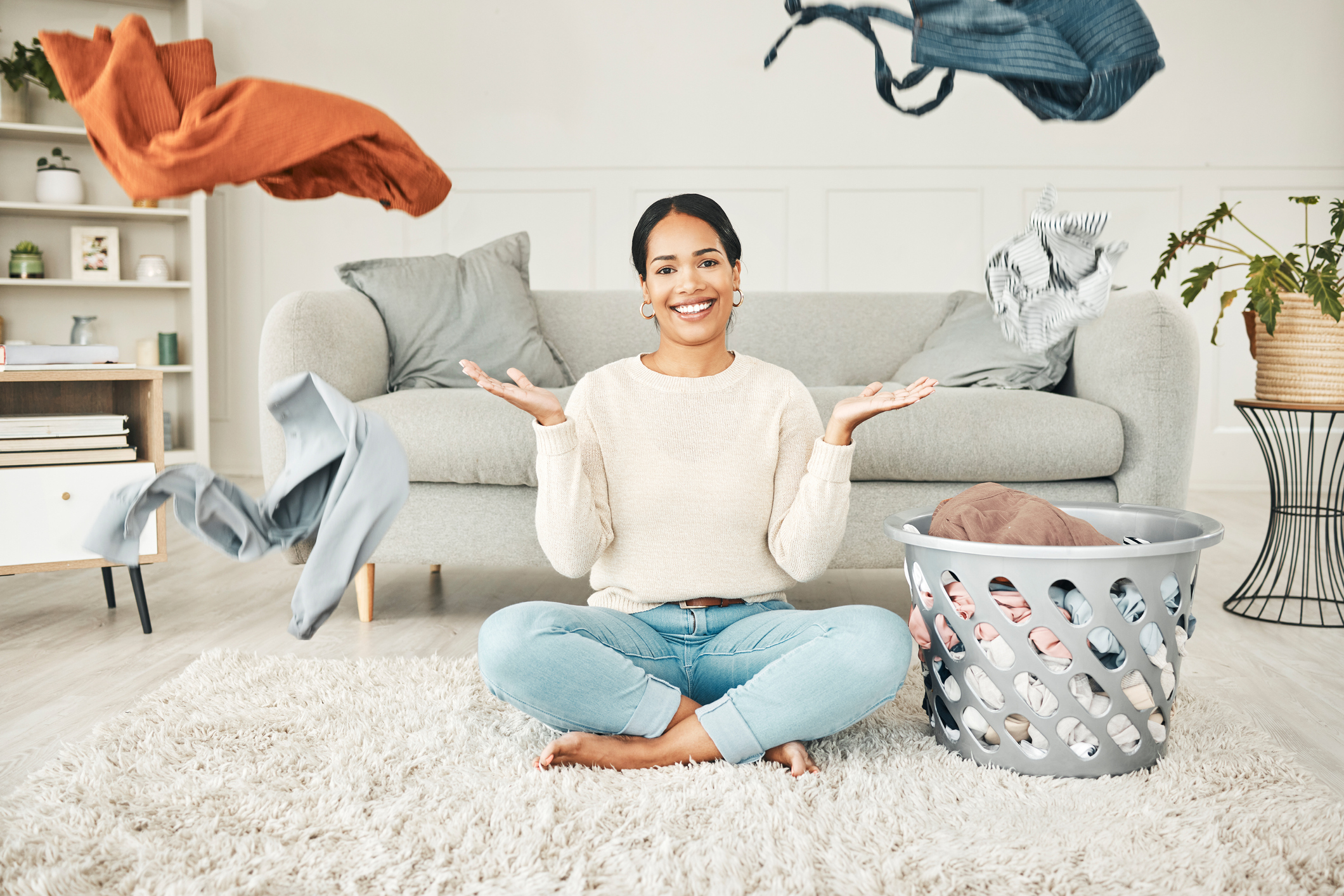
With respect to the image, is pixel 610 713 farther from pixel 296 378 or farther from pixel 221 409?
pixel 221 409

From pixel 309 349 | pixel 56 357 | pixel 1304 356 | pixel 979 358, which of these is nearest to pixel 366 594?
pixel 309 349

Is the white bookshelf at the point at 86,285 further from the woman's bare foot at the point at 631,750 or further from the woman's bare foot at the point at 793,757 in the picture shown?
the woman's bare foot at the point at 793,757

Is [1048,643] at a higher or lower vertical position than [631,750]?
higher

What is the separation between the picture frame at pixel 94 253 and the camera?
4.01 meters

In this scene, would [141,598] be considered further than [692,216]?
Yes

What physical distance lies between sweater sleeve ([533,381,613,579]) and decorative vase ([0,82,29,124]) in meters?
3.80

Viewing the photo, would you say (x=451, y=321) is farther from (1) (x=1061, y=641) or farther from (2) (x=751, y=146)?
(2) (x=751, y=146)

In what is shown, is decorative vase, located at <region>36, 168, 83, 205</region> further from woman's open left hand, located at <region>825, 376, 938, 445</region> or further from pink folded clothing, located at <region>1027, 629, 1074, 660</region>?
pink folded clothing, located at <region>1027, 629, 1074, 660</region>

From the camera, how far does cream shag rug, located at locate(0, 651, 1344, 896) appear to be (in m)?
0.90

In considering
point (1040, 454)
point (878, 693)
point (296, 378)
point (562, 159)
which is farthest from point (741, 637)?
point (562, 159)

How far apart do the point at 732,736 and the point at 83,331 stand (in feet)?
11.7

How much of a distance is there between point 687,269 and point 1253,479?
376 centimetres

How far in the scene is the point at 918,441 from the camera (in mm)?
1867

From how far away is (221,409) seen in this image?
14.4 feet
